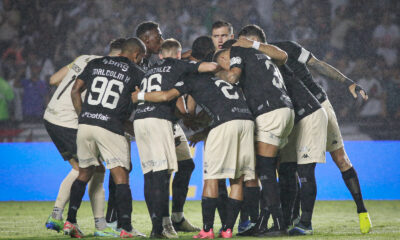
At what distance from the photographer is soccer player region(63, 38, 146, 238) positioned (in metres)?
5.09

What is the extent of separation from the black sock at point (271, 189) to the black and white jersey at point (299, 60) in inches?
42.9

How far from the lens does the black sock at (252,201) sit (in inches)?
201

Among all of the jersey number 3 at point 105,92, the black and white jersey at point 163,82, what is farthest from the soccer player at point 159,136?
the jersey number 3 at point 105,92

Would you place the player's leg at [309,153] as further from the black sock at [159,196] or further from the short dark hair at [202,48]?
the short dark hair at [202,48]

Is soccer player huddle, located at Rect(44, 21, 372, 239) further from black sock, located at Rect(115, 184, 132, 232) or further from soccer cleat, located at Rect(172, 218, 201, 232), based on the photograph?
soccer cleat, located at Rect(172, 218, 201, 232)

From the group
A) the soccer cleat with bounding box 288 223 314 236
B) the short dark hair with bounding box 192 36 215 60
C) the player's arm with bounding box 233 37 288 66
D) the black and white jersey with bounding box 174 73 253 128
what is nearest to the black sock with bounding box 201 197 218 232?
the black and white jersey with bounding box 174 73 253 128

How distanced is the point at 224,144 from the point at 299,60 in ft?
4.54

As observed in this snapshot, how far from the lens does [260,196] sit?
5.63m

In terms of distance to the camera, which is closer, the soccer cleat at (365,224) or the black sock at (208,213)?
the black sock at (208,213)

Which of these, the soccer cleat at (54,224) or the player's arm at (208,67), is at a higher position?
the player's arm at (208,67)

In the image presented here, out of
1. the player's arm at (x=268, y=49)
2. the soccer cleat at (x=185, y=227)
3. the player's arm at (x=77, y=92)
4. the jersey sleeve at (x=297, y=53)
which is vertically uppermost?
the jersey sleeve at (x=297, y=53)

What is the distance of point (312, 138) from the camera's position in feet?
17.5

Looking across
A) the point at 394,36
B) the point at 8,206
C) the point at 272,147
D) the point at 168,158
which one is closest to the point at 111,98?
the point at 168,158

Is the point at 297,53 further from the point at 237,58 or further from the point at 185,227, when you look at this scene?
the point at 185,227
